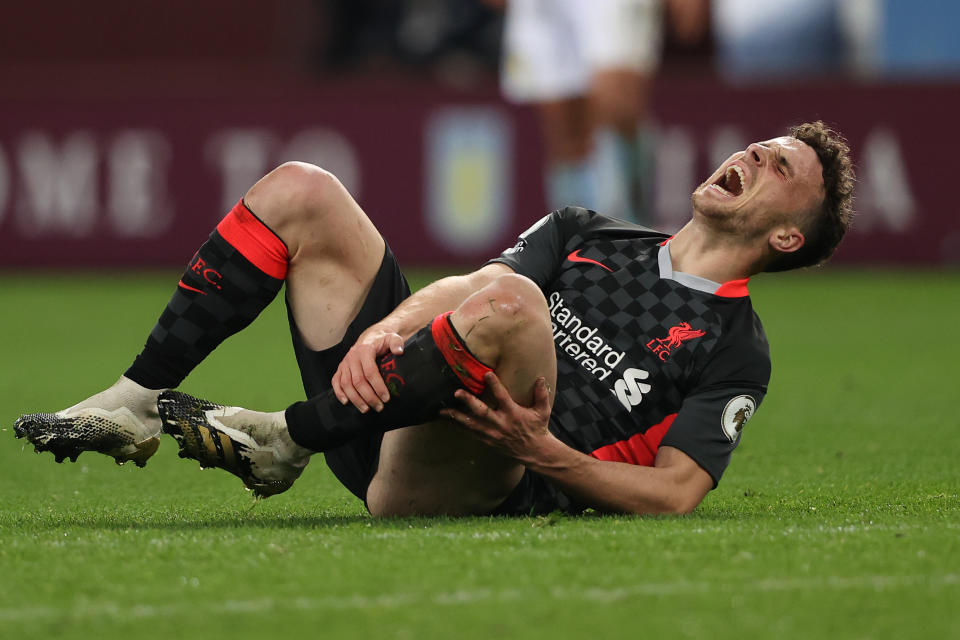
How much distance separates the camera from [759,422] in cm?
503

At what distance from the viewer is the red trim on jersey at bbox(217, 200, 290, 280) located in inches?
116

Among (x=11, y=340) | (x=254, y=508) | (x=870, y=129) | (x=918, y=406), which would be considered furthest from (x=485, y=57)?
(x=254, y=508)

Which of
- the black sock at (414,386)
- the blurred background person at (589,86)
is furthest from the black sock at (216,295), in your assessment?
the blurred background person at (589,86)

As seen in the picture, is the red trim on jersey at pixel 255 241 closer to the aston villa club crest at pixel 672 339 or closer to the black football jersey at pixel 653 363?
the black football jersey at pixel 653 363

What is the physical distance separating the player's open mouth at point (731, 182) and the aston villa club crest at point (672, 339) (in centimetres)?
34

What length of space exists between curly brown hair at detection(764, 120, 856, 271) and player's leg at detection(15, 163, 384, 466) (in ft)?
3.07

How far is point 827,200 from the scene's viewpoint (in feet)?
10.5

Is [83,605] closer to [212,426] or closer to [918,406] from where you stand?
[212,426]

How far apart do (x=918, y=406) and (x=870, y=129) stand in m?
6.20

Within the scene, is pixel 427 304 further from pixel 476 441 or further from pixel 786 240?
pixel 786 240

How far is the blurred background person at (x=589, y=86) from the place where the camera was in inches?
317

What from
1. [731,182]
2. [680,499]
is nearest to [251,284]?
[680,499]

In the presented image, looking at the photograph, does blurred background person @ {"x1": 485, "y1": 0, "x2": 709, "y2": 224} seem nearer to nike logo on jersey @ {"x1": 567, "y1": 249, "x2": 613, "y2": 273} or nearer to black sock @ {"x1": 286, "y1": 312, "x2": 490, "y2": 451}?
nike logo on jersey @ {"x1": 567, "y1": 249, "x2": 613, "y2": 273}

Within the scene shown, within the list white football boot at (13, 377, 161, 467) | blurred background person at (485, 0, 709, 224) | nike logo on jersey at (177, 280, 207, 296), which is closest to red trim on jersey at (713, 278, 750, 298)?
nike logo on jersey at (177, 280, 207, 296)
